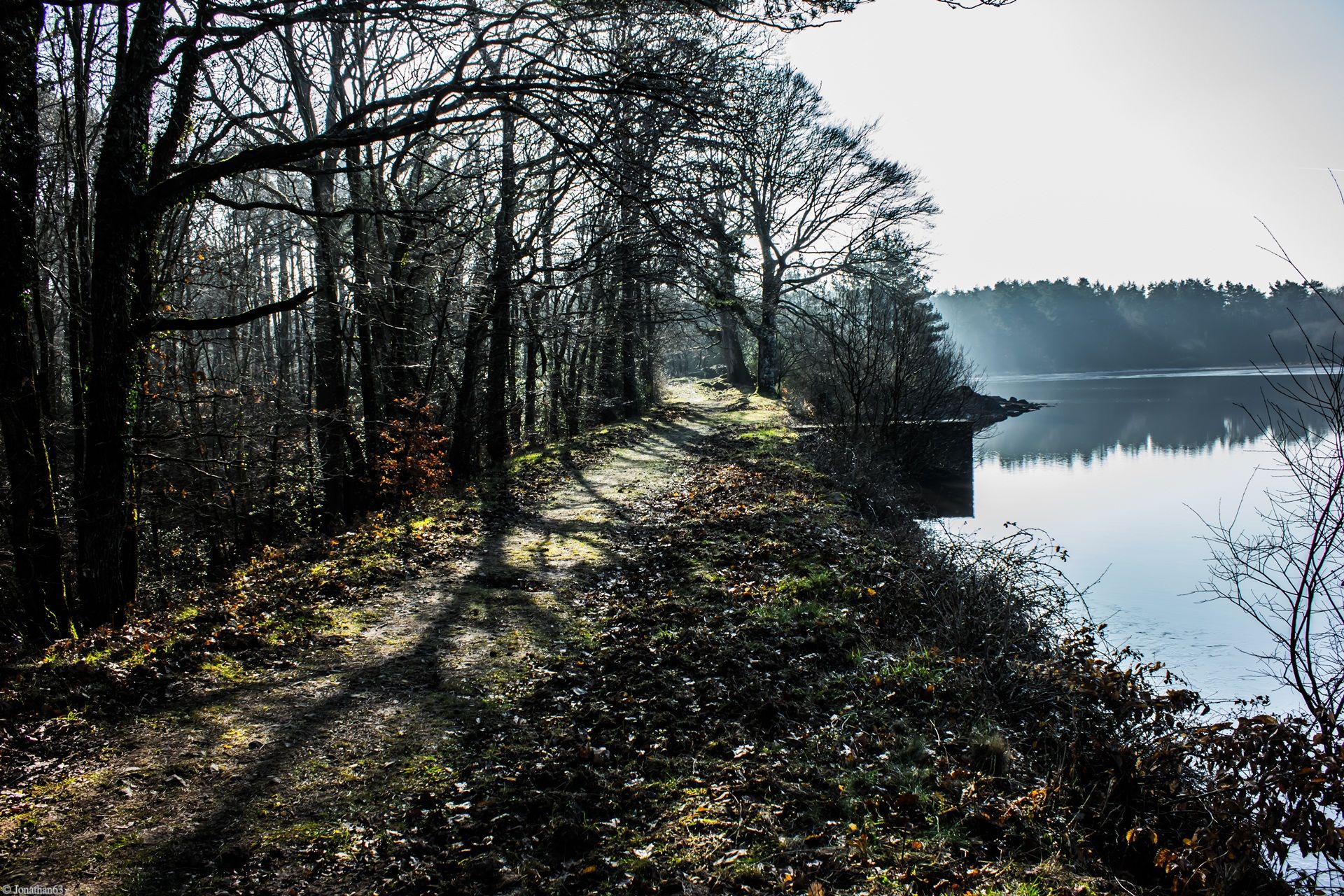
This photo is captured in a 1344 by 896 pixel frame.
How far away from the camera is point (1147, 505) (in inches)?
680

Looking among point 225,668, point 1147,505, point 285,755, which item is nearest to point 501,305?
point 225,668

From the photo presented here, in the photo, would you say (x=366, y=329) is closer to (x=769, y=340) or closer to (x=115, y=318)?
(x=115, y=318)

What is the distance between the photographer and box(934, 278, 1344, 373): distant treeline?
91.5 meters

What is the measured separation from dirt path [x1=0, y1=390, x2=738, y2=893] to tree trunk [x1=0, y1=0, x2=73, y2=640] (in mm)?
2276

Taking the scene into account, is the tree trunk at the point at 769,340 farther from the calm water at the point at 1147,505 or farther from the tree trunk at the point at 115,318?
the tree trunk at the point at 115,318

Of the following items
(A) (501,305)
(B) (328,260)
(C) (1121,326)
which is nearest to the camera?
(B) (328,260)

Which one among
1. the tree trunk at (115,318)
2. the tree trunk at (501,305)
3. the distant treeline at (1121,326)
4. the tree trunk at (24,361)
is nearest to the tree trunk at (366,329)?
the tree trunk at (501,305)

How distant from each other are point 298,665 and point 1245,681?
360 inches

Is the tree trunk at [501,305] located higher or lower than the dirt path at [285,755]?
higher

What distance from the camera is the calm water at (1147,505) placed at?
879 centimetres

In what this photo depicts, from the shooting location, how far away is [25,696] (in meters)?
4.38

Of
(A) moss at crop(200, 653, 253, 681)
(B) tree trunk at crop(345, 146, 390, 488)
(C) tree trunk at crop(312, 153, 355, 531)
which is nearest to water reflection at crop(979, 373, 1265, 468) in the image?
(B) tree trunk at crop(345, 146, 390, 488)

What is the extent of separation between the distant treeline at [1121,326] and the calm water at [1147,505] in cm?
5907

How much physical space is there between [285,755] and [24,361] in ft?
14.9
